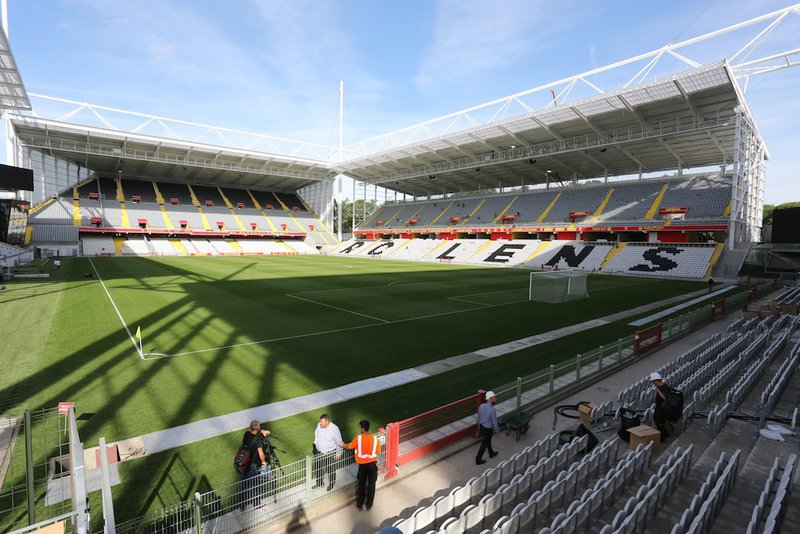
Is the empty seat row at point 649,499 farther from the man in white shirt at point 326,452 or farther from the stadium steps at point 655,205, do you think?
the stadium steps at point 655,205

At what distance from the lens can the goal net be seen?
2528cm

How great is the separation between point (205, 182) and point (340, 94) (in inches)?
1252

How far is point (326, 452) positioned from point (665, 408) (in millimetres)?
6144

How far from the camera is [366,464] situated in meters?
5.80

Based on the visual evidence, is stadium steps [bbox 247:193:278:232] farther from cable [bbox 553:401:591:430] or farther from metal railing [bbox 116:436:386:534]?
metal railing [bbox 116:436:386:534]

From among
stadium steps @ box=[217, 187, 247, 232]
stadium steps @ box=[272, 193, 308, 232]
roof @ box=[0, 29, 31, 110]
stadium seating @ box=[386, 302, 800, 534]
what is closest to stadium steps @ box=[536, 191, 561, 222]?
stadium steps @ box=[272, 193, 308, 232]

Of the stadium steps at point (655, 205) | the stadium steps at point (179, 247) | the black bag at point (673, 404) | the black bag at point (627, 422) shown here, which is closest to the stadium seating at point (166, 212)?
the stadium steps at point (179, 247)

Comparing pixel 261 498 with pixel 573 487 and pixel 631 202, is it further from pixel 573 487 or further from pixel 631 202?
pixel 631 202

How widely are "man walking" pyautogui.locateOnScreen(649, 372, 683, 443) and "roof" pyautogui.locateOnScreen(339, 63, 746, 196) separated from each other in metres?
36.6

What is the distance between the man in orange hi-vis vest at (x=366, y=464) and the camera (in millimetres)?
5793

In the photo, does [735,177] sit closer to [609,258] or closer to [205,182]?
[609,258]

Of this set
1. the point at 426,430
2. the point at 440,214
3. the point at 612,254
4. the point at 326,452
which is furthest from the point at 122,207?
the point at 326,452

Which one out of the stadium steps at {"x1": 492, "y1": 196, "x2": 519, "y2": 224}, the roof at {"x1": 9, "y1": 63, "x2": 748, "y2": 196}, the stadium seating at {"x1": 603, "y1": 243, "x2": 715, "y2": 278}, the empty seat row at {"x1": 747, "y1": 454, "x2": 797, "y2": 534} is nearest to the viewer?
the empty seat row at {"x1": 747, "y1": 454, "x2": 797, "y2": 534}

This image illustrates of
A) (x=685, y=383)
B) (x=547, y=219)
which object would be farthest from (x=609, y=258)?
(x=685, y=383)
